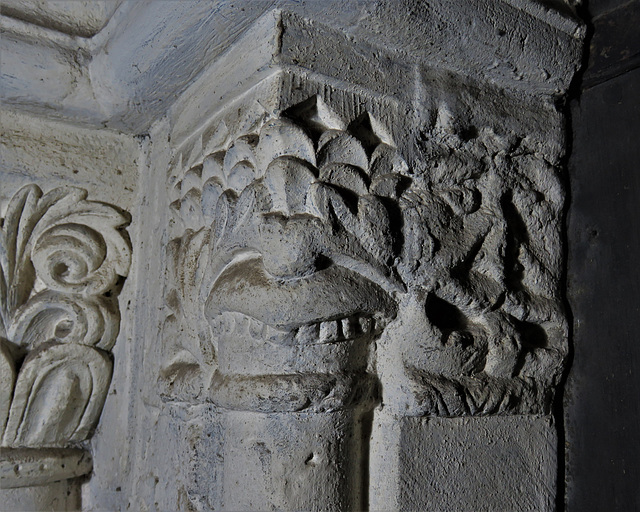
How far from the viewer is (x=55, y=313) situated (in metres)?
1.11

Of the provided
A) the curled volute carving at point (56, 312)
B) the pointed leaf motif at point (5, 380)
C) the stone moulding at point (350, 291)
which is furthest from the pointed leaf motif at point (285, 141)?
the pointed leaf motif at point (5, 380)

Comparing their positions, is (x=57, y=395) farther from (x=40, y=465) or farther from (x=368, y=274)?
(x=368, y=274)

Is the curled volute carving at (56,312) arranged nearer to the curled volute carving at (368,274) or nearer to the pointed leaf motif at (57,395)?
the pointed leaf motif at (57,395)

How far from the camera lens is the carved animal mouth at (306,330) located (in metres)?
0.77

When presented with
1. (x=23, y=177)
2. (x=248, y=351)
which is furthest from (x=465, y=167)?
(x=23, y=177)

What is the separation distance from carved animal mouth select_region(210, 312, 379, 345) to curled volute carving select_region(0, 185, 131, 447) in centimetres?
43

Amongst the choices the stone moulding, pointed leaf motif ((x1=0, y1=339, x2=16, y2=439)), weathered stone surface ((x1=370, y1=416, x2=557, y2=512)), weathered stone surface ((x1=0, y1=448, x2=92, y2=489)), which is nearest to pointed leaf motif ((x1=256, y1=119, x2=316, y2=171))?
the stone moulding

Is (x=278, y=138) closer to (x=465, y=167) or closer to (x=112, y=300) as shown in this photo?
(x=465, y=167)

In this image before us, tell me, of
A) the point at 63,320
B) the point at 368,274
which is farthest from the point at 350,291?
the point at 63,320

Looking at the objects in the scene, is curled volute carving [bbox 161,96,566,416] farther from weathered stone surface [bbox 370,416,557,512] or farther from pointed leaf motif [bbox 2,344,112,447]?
pointed leaf motif [bbox 2,344,112,447]

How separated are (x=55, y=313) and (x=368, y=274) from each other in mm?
672

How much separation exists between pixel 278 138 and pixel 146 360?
569mm

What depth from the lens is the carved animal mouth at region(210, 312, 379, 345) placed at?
773 millimetres

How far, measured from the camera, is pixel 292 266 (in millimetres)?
739
